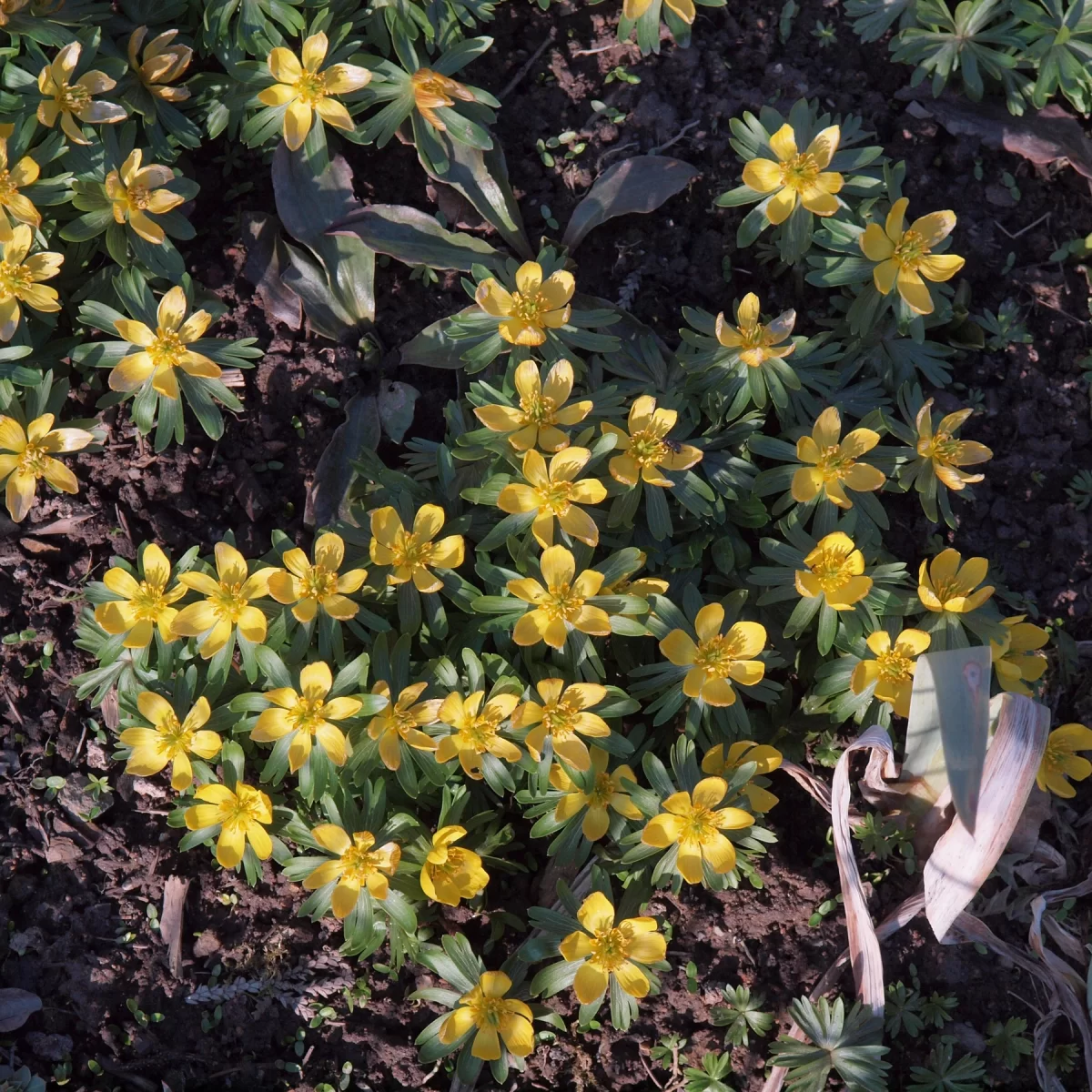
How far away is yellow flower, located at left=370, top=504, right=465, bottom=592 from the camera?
8.59 feet

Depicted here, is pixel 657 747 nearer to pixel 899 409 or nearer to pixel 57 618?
pixel 899 409

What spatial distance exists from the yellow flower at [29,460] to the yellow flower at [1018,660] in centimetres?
263

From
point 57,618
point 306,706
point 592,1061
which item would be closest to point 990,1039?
point 592,1061

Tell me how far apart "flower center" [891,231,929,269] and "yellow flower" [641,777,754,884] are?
5.27 ft

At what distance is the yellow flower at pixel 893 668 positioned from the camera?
106 inches

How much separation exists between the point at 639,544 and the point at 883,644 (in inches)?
28.5

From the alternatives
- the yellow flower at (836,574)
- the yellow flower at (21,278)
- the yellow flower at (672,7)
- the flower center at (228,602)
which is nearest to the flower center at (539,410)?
the yellow flower at (836,574)

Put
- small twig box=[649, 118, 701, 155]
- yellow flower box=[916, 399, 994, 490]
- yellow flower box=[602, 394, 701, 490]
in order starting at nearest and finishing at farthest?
yellow flower box=[602, 394, 701, 490]
yellow flower box=[916, 399, 994, 490]
small twig box=[649, 118, 701, 155]

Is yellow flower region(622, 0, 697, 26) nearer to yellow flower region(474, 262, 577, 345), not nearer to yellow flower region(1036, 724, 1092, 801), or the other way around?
yellow flower region(474, 262, 577, 345)

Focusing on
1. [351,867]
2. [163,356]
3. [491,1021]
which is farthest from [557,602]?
[163,356]

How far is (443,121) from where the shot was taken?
3166mm

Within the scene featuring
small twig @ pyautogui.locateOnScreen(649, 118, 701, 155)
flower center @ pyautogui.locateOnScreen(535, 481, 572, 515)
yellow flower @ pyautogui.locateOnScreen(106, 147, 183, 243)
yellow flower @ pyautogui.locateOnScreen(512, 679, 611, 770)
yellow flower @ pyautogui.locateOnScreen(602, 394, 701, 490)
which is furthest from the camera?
small twig @ pyautogui.locateOnScreen(649, 118, 701, 155)

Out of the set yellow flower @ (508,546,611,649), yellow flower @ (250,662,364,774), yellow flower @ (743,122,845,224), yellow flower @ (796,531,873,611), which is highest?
yellow flower @ (743,122,845,224)

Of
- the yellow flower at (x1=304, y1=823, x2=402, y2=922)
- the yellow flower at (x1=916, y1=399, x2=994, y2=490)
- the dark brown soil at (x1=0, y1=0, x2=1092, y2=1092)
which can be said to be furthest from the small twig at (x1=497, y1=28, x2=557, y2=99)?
the yellow flower at (x1=304, y1=823, x2=402, y2=922)
